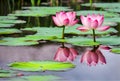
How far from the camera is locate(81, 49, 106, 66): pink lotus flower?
5.14 ft

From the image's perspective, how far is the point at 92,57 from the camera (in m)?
1.64

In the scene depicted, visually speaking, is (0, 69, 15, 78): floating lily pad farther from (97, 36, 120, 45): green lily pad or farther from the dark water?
(97, 36, 120, 45): green lily pad

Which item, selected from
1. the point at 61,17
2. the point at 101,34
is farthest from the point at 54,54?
the point at 101,34

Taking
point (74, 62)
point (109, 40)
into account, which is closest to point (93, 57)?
point (74, 62)

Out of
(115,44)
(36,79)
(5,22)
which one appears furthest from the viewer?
(5,22)

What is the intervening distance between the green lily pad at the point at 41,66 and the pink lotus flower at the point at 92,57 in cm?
12

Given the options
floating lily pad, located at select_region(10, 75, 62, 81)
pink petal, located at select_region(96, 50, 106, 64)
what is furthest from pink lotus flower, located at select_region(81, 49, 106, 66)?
floating lily pad, located at select_region(10, 75, 62, 81)

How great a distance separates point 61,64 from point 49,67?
0.23ft

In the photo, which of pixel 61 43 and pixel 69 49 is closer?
pixel 69 49

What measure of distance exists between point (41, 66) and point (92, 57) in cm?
30

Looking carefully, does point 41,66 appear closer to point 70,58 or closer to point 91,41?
point 70,58

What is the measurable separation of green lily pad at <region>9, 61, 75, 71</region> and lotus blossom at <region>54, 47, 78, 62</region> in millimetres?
108

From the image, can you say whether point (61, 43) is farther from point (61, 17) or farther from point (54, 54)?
point (54, 54)

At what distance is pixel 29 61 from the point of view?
5.04 ft
